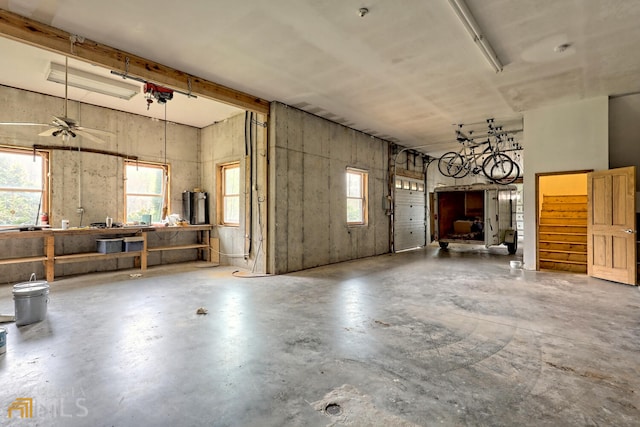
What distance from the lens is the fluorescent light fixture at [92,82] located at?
15.8 ft

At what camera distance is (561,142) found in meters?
6.25

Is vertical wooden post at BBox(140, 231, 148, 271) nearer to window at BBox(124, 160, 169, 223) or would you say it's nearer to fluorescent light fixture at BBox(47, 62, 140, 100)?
window at BBox(124, 160, 169, 223)

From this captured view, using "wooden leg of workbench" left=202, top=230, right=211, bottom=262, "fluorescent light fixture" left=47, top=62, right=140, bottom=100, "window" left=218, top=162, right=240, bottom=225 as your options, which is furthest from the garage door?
"fluorescent light fixture" left=47, top=62, right=140, bottom=100

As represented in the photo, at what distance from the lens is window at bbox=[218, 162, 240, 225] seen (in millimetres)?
7508

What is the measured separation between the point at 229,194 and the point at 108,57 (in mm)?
4010

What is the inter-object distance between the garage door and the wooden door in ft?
16.1

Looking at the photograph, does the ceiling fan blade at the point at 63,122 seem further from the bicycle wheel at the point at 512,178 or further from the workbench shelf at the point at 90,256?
the bicycle wheel at the point at 512,178

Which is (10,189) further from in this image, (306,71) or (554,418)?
(554,418)

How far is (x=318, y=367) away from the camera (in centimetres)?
250

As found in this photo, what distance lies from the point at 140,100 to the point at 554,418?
767cm

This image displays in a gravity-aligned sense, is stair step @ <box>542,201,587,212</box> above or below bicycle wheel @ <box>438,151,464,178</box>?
below

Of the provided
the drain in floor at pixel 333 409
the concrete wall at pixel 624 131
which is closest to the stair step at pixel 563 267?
the concrete wall at pixel 624 131

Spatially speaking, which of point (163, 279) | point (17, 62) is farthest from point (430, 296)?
point (17, 62)

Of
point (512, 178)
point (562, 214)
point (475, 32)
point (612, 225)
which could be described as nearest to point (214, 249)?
point (475, 32)
